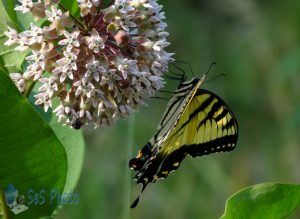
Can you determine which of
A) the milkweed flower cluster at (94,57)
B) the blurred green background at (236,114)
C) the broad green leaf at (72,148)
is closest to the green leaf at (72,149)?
the broad green leaf at (72,148)

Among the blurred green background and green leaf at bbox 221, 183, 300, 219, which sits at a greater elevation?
green leaf at bbox 221, 183, 300, 219

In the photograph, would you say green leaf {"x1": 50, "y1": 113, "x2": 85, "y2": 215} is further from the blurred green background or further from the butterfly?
the blurred green background

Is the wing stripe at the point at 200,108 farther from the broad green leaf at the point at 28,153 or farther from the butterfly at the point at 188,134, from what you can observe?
the broad green leaf at the point at 28,153

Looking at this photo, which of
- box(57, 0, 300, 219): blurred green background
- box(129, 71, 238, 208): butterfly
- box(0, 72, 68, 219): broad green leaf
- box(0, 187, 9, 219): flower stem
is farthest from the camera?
box(57, 0, 300, 219): blurred green background

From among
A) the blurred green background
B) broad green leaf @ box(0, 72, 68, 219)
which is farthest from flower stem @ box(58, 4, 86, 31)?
the blurred green background

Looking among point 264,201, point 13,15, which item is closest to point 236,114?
point 264,201

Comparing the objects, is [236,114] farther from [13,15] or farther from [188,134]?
[13,15]
